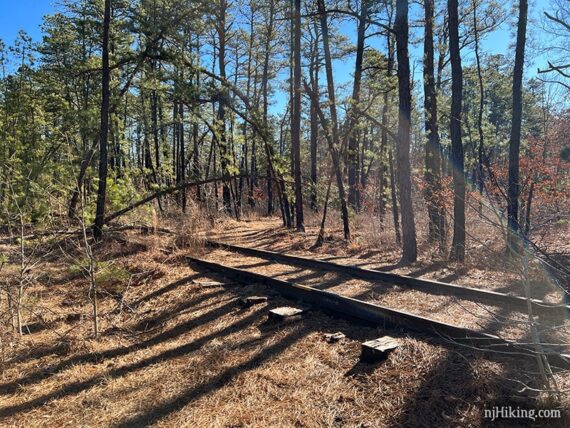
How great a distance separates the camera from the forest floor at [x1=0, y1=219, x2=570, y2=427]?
3498 mm

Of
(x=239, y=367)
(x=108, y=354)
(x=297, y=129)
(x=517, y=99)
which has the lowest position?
(x=108, y=354)

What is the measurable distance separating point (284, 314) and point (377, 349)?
1769 millimetres

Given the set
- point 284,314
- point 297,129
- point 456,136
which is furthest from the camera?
point 297,129

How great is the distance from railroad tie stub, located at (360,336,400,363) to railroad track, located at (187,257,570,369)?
0.51 m

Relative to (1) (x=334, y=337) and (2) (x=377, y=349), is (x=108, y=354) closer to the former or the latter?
(1) (x=334, y=337)

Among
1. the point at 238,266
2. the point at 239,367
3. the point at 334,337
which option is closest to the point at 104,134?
the point at 238,266

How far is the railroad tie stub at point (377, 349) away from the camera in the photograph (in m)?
4.23

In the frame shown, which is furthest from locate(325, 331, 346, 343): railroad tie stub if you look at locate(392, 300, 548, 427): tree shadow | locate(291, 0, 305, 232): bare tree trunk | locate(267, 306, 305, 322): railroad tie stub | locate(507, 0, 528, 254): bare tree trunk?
locate(291, 0, 305, 232): bare tree trunk

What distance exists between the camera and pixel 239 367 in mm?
4566

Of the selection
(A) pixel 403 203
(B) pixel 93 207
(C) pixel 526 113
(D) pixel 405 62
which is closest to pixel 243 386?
(A) pixel 403 203

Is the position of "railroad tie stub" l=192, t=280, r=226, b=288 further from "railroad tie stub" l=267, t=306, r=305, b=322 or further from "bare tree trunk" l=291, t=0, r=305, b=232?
"bare tree trunk" l=291, t=0, r=305, b=232

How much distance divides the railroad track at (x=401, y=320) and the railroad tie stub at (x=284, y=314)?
1.39ft

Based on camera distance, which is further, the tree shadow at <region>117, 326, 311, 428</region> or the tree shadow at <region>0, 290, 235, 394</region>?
the tree shadow at <region>0, 290, 235, 394</region>

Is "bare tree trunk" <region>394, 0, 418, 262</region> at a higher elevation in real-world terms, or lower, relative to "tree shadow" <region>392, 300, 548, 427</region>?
higher
